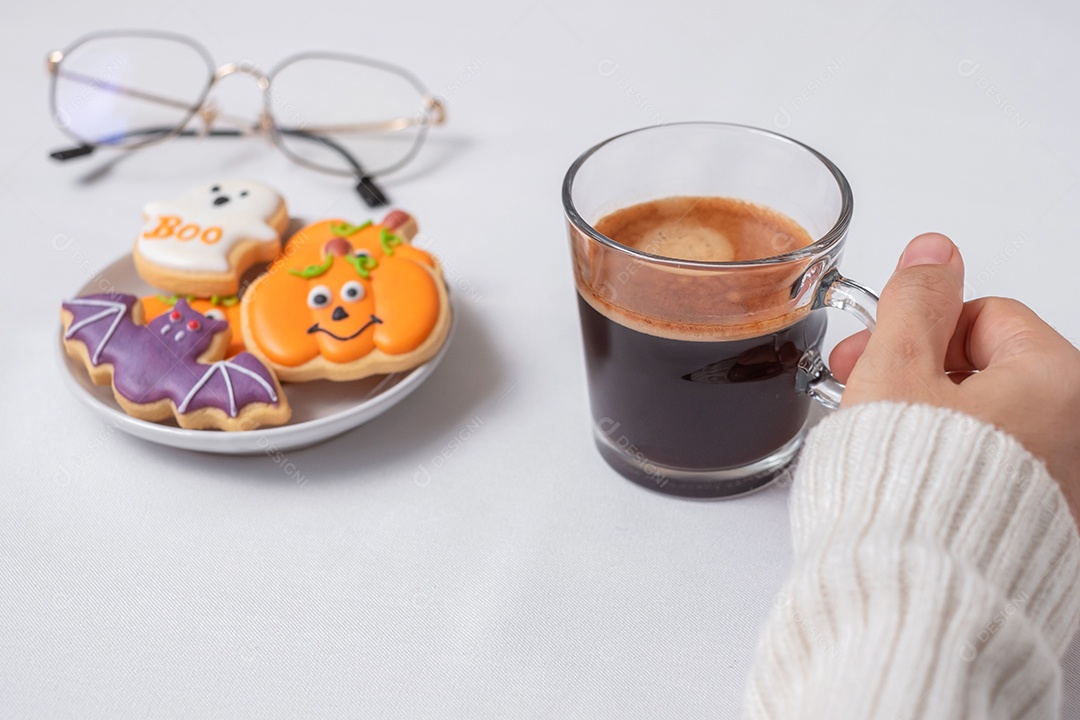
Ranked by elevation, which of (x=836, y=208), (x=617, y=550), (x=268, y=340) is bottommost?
(x=617, y=550)

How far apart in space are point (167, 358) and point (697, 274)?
51cm

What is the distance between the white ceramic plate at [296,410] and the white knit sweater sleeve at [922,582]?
0.44 metres

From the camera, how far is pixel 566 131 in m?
1.45

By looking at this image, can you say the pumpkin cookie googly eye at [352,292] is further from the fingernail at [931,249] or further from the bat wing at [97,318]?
the fingernail at [931,249]

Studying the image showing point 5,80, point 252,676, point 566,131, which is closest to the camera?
point 252,676

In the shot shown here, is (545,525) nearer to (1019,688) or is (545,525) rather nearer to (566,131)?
(1019,688)

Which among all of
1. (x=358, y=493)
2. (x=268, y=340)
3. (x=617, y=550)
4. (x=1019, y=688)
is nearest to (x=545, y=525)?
(x=617, y=550)

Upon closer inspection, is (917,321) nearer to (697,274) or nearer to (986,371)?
(986,371)

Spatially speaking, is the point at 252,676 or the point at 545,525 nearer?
the point at 252,676

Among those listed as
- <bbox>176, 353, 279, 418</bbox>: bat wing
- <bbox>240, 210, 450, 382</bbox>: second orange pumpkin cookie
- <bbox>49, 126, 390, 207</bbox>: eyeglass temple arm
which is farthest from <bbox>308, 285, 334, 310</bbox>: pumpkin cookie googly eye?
<bbox>49, 126, 390, 207</bbox>: eyeglass temple arm

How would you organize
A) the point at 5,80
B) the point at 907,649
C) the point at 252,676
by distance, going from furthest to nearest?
1. the point at 5,80
2. the point at 252,676
3. the point at 907,649

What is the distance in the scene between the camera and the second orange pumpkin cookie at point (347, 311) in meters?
0.89

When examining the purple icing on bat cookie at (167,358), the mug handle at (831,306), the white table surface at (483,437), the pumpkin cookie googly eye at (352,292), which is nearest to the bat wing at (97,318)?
the purple icing on bat cookie at (167,358)

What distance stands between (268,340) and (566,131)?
2.39ft
